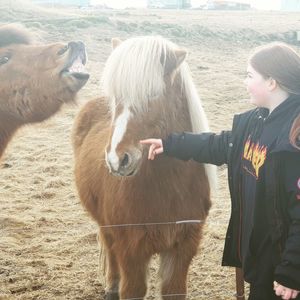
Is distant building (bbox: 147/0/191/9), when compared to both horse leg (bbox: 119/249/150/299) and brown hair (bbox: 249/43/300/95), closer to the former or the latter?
horse leg (bbox: 119/249/150/299)

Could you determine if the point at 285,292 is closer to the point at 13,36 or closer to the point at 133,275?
the point at 133,275

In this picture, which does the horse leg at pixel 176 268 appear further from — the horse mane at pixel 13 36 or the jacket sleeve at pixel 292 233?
the horse mane at pixel 13 36

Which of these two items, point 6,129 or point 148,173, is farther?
point 6,129

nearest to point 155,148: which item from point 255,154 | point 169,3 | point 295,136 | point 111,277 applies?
point 255,154

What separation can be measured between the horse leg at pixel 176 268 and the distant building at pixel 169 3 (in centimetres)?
3903

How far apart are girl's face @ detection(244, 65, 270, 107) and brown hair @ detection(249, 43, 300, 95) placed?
29 mm

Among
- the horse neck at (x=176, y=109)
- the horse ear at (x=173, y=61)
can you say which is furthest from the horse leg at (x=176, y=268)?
the horse ear at (x=173, y=61)

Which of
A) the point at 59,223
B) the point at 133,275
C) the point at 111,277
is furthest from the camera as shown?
the point at 59,223

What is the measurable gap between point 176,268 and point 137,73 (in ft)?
4.20

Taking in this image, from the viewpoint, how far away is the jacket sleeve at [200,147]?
2.74 m

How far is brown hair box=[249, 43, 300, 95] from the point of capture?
91.7 inches

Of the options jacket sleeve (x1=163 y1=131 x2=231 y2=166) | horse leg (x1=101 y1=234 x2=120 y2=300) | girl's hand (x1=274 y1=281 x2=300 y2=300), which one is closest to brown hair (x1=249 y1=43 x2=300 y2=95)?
jacket sleeve (x1=163 y1=131 x2=231 y2=166)

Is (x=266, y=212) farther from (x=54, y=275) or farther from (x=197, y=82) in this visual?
(x=197, y=82)

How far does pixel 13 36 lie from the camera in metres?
3.37
